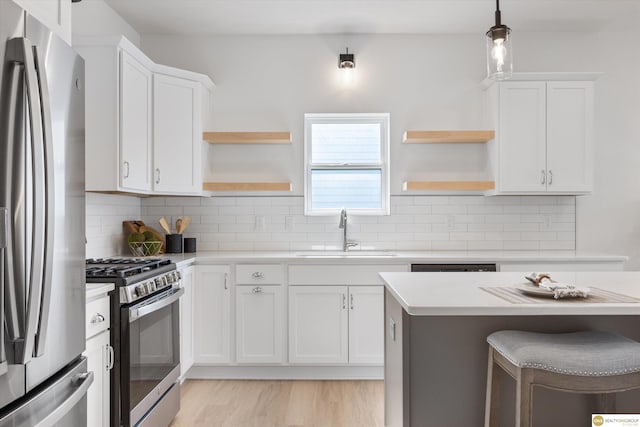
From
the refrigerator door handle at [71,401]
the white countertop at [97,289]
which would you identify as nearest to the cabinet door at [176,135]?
the white countertop at [97,289]

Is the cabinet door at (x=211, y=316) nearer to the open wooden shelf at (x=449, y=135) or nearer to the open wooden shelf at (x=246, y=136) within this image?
the open wooden shelf at (x=246, y=136)

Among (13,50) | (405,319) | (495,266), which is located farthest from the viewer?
(495,266)

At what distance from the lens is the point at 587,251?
12.6 feet

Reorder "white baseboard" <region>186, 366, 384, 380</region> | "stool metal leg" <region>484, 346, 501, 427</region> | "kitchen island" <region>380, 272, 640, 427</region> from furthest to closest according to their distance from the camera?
"white baseboard" <region>186, 366, 384, 380</region>, "kitchen island" <region>380, 272, 640, 427</region>, "stool metal leg" <region>484, 346, 501, 427</region>

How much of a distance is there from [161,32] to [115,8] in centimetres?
48

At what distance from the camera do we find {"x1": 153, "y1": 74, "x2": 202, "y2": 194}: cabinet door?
3.38 meters

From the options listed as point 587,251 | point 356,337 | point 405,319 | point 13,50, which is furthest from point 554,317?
point 587,251

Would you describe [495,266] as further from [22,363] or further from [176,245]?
[22,363]

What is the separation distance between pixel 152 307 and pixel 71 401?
884 mm

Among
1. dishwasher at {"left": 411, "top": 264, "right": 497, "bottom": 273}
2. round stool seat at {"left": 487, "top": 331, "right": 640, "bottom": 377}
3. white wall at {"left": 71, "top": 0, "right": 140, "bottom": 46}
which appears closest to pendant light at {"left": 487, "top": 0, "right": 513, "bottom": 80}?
round stool seat at {"left": 487, "top": 331, "right": 640, "bottom": 377}

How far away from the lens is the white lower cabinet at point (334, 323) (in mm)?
3338

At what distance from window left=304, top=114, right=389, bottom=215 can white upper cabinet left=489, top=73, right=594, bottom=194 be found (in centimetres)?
98

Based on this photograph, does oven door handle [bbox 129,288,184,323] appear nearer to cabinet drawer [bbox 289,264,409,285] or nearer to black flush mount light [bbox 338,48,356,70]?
cabinet drawer [bbox 289,264,409,285]

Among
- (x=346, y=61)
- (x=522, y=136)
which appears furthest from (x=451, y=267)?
(x=346, y=61)
